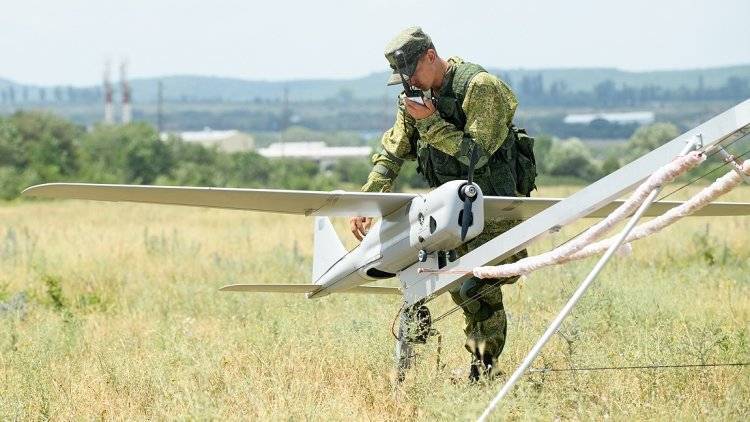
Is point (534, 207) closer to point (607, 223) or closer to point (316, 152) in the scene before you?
point (607, 223)

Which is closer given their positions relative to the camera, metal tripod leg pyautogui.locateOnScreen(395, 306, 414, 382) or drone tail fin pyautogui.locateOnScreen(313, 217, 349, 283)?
metal tripod leg pyautogui.locateOnScreen(395, 306, 414, 382)

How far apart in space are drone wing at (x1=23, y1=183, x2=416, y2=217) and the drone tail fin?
1.26m

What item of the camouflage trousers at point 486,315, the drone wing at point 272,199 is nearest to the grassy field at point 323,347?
the camouflage trousers at point 486,315

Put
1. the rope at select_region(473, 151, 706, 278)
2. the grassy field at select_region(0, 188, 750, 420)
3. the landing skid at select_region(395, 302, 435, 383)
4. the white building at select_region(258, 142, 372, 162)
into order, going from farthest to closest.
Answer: the white building at select_region(258, 142, 372, 162) < the landing skid at select_region(395, 302, 435, 383) < the grassy field at select_region(0, 188, 750, 420) < the rope at select_region(473, 151, 706, 278)

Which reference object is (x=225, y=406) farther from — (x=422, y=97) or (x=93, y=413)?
(x=422, y=97)

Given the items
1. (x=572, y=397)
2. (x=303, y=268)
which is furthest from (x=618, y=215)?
(x=303, y=268)

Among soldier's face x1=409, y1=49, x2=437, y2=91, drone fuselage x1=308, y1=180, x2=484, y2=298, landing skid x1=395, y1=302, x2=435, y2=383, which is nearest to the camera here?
drone fuselage x1=308, y1=180, x2=484, y2=298

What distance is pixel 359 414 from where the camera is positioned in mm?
6465

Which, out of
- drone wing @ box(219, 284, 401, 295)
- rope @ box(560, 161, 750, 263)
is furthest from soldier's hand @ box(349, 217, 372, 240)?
rope @ box(560, 161, 750, 263)

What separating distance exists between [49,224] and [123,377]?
17.2m

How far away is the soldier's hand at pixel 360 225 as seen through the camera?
23.7ft

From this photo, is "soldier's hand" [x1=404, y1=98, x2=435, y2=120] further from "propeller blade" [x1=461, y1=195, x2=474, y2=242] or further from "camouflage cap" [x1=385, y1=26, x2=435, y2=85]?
"propeller blade" [x1=461, y1=195, x2=474, y2=242]

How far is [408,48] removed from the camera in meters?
6.54

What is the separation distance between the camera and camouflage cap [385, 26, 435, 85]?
652 cm
